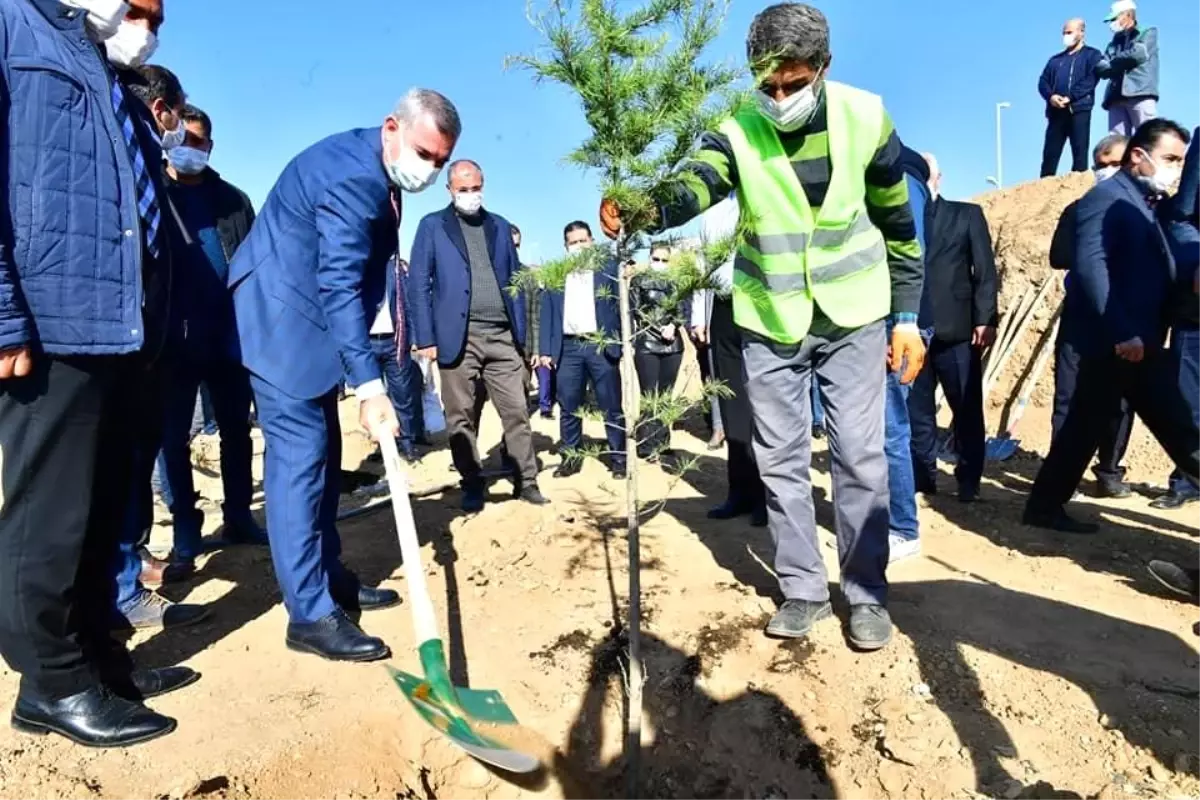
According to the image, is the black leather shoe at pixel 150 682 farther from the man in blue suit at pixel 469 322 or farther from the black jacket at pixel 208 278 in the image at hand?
the man in blue suit at pixel 469 322

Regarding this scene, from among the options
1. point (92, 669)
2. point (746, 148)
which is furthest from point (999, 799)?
point (92, 669)

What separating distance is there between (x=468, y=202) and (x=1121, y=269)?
3.62 m

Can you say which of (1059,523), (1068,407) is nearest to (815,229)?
(1059,523)

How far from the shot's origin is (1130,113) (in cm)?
766

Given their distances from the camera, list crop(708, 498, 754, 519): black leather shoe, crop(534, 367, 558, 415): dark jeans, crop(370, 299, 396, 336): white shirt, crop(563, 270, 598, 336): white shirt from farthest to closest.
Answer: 1. crop(534, 367, 558, 415): dark jeans
2. crop(370, 299, 396, 336): white shirt
3. crop(563, 270, 598, 336): white shirt
4. crop(708, 498, 754, 519): black leather shoe

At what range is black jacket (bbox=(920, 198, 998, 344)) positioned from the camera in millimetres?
4836

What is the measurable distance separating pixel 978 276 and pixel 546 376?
6274 millimetres

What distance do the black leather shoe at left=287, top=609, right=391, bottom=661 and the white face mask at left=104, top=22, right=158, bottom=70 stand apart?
6.59 ft

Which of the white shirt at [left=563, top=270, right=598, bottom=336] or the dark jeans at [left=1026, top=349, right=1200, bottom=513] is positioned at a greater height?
the white shirt at [left=563, top=270, right=598, bottom=336]

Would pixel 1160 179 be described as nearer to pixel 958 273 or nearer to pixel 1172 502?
pixel 958 273

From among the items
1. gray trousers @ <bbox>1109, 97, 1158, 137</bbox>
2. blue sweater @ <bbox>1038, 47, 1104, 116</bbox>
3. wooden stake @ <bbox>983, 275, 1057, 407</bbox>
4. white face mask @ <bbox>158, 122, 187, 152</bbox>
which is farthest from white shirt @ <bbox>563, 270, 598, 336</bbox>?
blue sweater @ <bbox>1038, 47, 1104, 116</bbox>

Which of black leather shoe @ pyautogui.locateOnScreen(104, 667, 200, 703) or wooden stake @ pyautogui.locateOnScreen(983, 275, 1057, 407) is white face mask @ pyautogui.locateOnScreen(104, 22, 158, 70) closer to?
black leather shoe @ pyautogui.locateOnScreen(104, 667, 200, 703)

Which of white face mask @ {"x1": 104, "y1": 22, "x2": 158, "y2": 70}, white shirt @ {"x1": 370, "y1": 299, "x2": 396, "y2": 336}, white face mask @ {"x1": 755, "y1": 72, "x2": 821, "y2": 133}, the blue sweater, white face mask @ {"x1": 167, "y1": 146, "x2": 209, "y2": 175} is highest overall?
the blue sweater

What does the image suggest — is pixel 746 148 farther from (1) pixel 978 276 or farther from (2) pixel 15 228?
(1) pixel 978 276
